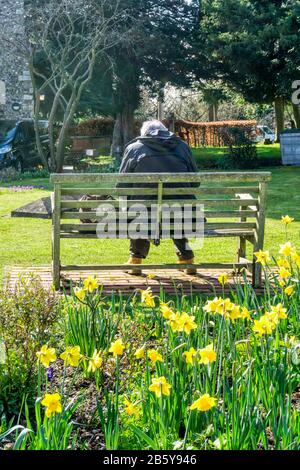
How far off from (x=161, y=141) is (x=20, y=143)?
1740 cm

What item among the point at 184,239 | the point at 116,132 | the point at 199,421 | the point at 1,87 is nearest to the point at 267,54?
the point at 116,132

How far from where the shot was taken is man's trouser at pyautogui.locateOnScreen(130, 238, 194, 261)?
7.30 m

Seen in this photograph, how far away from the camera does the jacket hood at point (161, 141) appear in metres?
7.35

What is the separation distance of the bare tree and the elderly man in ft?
50.9

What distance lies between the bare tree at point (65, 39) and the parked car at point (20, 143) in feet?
1.19

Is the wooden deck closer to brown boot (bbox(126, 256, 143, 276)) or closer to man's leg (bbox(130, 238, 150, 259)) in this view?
brown boot (bbox(126, 256, 143, 276))

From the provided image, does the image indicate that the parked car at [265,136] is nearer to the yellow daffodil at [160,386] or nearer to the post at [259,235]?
the post at [259,235]

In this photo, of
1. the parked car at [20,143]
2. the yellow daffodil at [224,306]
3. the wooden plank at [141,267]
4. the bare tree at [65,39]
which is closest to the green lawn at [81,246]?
the wooden plank at [141,267]

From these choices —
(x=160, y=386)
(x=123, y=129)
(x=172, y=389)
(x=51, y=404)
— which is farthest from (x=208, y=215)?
(x=123, y=129)

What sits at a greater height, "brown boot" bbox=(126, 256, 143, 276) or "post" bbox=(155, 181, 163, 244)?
"post" bbox=(155, 181, 163, 244)

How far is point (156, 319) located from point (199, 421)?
1.23 metres

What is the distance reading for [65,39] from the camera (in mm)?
23656

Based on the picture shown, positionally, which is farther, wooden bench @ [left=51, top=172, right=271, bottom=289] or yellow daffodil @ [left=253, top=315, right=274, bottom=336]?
wooden bench @ [left=51, top=172, right=271, bottom=289]

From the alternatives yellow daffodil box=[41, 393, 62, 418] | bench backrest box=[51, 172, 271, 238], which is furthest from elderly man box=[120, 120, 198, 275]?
yellow daffodil box=[41, 393, 62, 418]
